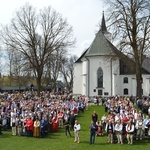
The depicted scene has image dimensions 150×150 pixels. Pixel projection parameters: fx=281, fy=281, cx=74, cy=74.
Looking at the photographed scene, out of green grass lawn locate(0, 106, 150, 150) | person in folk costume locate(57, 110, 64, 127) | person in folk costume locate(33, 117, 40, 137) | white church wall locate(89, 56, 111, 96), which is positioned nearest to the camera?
green grass lawn locate(0, 106, 150, 150)

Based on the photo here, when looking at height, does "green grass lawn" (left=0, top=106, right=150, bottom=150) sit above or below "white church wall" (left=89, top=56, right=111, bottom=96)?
below

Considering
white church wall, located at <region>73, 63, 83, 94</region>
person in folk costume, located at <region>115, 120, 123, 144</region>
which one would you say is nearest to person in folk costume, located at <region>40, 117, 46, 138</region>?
person in folk costume, located at <region>115, 120, 123, 144</region>

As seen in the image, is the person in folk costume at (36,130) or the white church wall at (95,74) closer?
the person in folk costume at (36,130)

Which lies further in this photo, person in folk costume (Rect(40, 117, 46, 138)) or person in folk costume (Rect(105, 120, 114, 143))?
person in folk costume (Rect(40, 117, 46, 138))

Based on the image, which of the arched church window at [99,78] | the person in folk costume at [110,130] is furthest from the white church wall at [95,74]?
the person in folk costume at [110,130]

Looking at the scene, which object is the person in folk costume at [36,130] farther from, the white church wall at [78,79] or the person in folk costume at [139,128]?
the white church wall at [78,79]

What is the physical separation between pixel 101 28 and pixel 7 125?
19513mm

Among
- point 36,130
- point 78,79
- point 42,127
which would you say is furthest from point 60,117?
point 78,79

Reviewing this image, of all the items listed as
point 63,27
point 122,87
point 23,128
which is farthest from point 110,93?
point 23,128

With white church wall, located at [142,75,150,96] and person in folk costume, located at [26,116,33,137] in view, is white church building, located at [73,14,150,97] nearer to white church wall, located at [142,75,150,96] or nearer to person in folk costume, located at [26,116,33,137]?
white church wall, located at [142,75,150,96]

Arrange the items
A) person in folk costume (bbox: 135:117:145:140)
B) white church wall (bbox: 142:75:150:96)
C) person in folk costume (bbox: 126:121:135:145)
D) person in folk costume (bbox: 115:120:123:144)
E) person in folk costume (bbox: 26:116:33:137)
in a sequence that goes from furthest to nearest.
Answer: white church wall (bbox: 142:75:150:96)
person in folk costume (bbox: 26:116:33:137)
person in folk costume (bbox: 135:117:145:140)
person in folk costume (bbox: 115:120:123:144)
person in folk costume (bbox: 126:121:135:145)

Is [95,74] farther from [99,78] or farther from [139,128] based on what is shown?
[139,128]

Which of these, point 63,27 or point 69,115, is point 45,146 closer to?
point 69,115

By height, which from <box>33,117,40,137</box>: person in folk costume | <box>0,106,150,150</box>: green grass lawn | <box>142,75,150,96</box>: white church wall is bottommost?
<box>0,106,150,150</box>: green grass lawn
